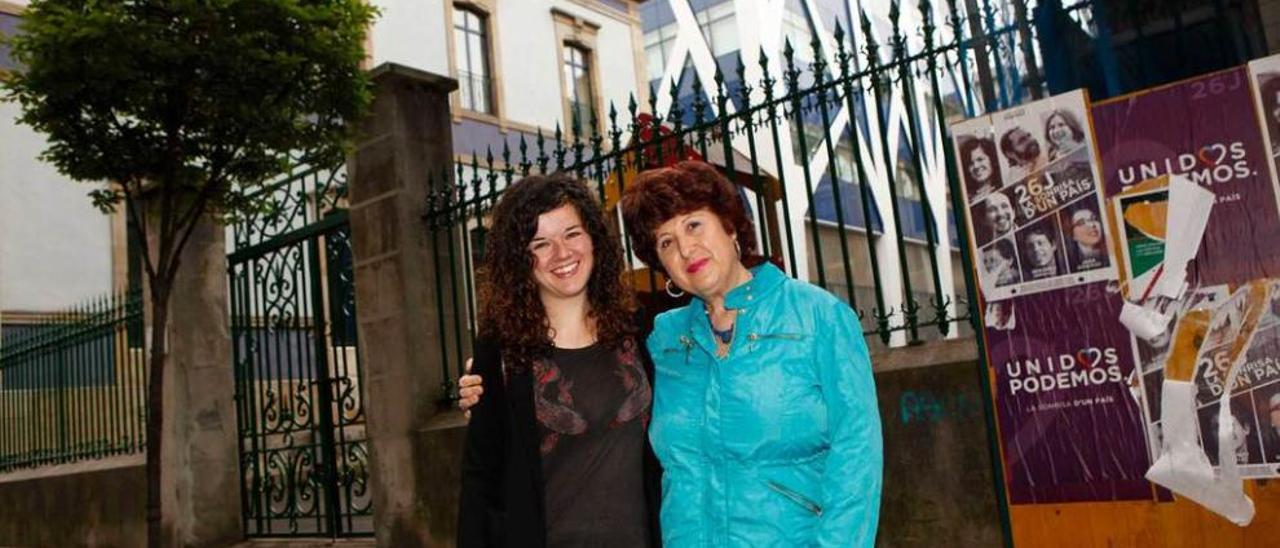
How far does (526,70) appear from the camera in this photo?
22.3 metres

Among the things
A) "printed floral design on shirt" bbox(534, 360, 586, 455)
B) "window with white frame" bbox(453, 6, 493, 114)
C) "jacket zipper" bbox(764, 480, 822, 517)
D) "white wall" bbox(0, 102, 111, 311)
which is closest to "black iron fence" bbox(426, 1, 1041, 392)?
"printed floral design on shirt" bbox(534, 360, 586, 455)

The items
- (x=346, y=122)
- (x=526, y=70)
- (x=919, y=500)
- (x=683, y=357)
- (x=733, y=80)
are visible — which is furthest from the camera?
(x=733, y=80)

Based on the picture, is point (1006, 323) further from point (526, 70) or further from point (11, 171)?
point (526, 70)

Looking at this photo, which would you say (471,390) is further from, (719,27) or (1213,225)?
(719,27)

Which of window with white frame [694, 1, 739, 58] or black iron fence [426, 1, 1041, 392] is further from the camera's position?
window with white frame [694, 1, 739, 58]

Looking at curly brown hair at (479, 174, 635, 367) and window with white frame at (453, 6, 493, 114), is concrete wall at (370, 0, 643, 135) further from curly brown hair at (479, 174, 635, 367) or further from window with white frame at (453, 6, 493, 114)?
curly brown hair at (479, 174, 635, 367)

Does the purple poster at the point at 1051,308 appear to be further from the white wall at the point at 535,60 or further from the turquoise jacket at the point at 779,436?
the white wall at the point at 535,60

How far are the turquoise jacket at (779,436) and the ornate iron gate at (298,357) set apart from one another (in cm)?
529

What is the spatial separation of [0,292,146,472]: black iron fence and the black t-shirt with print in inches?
348

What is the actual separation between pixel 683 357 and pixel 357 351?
5185 mm

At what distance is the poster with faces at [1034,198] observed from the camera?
3697 mm

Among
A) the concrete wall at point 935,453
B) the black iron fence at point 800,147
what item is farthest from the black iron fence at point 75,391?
the concrete wall at point 935,453

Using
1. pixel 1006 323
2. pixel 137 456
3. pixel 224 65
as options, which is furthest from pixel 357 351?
pixel 1006 323

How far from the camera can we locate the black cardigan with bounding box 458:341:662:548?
2.44 meters
